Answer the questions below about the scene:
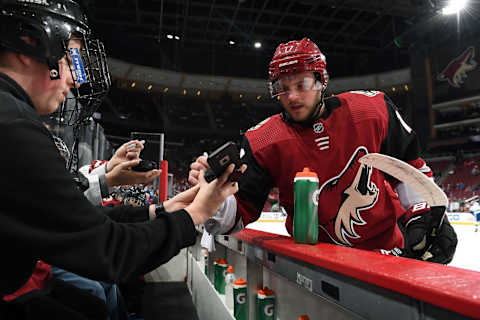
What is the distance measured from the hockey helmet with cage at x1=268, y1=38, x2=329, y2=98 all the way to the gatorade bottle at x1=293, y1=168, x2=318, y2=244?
49 centimetres

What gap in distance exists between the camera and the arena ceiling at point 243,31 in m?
11.9

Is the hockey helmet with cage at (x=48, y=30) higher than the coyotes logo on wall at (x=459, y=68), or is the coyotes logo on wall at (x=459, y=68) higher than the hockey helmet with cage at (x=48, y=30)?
the coyotes logo on wall at (x=459, y=68)

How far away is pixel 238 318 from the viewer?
1.50m

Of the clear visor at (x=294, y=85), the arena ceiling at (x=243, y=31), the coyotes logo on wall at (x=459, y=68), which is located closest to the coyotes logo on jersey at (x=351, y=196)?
the clear visor at (x=294, y=85)

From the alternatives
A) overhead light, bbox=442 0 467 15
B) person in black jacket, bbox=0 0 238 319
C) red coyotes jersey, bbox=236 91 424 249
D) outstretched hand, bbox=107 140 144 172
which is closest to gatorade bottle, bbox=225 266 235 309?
red coyotes jersey, bbox=236 91 424 249

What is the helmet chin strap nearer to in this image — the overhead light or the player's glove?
the player's glove

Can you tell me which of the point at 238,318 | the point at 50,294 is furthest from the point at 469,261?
the point at 50,294

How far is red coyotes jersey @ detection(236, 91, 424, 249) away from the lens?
126 centimetres

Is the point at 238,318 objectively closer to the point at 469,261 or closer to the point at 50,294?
the point at 50,294

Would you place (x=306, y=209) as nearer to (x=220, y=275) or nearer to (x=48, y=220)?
(x=48, y=220)

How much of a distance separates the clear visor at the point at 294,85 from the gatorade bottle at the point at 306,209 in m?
0.45

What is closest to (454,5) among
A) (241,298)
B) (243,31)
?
(243,31)

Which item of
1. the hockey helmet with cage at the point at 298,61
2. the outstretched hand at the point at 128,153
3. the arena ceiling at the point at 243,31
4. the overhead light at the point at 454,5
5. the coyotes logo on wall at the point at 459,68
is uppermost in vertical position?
the arena ceiling at the point at 243,31

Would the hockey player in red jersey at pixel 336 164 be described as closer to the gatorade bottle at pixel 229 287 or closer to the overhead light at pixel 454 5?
the gatorade bottle at pixel 229 287
